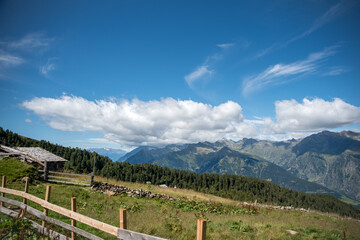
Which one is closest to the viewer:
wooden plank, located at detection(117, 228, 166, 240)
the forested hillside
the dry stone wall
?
wooden plank, located at detection(117, 228, 166, 240)

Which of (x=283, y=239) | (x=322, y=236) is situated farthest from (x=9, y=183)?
(x=322, y=236)

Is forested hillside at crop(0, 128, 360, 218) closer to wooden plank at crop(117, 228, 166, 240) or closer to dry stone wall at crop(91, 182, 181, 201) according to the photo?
dry stone wall at crop(91, 182, 181, 201)

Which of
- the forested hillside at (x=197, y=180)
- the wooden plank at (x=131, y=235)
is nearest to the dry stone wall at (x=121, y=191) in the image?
the wooden plank at (x=131, y=235)

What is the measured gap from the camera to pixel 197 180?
116 metres

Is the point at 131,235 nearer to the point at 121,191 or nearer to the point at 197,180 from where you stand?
the point at 121,191

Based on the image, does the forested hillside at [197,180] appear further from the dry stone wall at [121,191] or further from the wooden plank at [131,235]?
the wooden plank at [131,235]

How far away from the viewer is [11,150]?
25.5 m

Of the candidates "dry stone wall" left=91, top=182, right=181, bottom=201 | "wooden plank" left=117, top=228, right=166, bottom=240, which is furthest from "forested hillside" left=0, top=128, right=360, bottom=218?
"wooden plank" left=117, top=228, right=166, bottom=240

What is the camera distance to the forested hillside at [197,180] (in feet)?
298

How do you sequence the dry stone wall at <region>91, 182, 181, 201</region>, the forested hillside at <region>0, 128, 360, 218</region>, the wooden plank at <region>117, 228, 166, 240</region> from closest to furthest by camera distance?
the wooden plank at <region>117, 228, 166, 240</region> < the dry stone wall at <region>91, 182, 181, 201</region> < the forested hillside at <region>0, 128, 360, 218</region>

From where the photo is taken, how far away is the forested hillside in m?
90.7

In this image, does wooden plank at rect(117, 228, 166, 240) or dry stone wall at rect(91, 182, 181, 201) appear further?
dry stone wall at rect(91, 182, 181, 201)

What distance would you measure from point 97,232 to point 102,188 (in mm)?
15204

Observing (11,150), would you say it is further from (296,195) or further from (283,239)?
(296,195)
